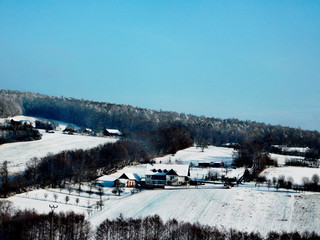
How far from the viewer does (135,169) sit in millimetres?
62375

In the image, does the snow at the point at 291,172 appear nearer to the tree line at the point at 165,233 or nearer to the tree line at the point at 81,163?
the tree line at the point at 81,163

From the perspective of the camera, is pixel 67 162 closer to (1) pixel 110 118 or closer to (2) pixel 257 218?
(2) pixel 257 218

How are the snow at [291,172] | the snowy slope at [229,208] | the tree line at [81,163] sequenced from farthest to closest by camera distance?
the snow at [291,172] → the tree line at [81,163] → the snowy slope at [229,208]

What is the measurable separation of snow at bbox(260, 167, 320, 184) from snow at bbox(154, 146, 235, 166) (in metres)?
11.3

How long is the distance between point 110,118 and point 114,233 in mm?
103769

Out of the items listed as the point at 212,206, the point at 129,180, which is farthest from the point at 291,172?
the point at 212,206

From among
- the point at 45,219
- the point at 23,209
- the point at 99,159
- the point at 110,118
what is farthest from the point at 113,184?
the point at 110,118

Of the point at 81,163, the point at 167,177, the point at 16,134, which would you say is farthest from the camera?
the point at 16,134

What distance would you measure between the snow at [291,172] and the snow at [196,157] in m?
11.3

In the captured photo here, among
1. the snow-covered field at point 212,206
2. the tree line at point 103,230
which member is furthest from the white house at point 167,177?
the tree line at point 103,230

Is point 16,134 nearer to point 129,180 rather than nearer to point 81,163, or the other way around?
point 81,163

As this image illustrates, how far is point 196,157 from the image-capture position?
3113 inches

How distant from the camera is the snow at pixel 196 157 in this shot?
243 feet

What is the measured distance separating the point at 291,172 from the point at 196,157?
21105 mm
